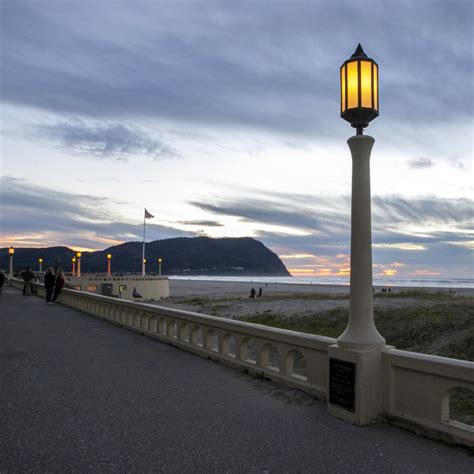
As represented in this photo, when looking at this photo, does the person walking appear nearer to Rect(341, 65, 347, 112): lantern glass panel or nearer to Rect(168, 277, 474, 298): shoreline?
Rect(341, 65, 347, 112): lantern glass panel

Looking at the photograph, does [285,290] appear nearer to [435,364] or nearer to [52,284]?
[52,284]

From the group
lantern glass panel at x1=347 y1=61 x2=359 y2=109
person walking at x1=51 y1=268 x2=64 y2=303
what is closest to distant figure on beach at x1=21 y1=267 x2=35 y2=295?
person walking at x1=51 y1=268 x2=64 y2=303

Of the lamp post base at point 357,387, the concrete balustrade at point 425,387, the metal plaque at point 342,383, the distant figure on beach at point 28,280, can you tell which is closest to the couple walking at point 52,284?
the distant figure on beach at point 28,280

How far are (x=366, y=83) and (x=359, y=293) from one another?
A: 2576 mm

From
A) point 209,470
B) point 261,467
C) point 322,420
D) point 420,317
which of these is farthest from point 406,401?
point 420,317

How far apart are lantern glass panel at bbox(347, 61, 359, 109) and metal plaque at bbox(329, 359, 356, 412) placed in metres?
3.13

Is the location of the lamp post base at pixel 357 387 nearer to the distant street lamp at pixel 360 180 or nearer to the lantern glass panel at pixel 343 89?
the distant street lamp at pixel 360 180

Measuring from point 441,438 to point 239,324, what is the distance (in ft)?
12.6

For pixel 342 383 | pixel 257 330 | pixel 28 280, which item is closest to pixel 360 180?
pixel 342 383

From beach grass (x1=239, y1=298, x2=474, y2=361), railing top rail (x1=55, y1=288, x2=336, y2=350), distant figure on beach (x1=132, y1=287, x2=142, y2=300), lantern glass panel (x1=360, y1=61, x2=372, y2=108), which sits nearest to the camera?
lantern glass panel (x1=360, y1=61, x2=372, y2=108)

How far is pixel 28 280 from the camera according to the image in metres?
28.9

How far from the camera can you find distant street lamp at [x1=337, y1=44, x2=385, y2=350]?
5.41 meters

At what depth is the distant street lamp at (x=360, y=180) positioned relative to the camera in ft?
17.7

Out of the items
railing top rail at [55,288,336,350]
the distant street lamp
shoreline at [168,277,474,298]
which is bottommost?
shoreline at [168,277,474,298]
